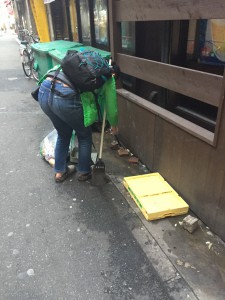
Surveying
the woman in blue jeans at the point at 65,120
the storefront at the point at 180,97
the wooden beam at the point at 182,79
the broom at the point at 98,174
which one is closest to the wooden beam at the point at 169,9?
the storefront at the point at 180,97

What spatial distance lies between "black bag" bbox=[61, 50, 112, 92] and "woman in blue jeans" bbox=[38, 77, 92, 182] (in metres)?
0.17

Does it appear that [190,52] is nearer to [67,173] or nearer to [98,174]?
[98,174]

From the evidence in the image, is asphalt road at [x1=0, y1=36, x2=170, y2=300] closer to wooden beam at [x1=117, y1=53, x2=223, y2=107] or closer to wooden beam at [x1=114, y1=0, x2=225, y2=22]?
wooden beam at [x1=117, y1=53, x2=223, y2=107]

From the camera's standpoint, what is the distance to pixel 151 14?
2.88 m

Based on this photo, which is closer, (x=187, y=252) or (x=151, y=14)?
(x=187, y=252)

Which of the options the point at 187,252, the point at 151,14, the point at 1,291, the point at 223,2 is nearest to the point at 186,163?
the point at 187,252

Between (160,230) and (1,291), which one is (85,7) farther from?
(1,291)

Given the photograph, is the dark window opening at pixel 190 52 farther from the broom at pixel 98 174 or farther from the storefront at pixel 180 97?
the broom at pixel 98 174

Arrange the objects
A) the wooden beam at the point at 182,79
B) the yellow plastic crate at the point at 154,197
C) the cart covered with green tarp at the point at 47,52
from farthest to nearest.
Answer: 1. the cart covered with green tarp at the point at 47,52
2. the yellow plastic crate at the point at 154,197
3. the wooden beam at the point at 182,79

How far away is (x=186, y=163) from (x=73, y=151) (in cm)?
182

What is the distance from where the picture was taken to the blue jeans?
9.39 ft

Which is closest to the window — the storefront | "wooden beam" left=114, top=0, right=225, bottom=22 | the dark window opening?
the storefront

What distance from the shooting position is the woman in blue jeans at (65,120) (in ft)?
9.39

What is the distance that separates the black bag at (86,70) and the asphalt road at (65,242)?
132 centimetres
